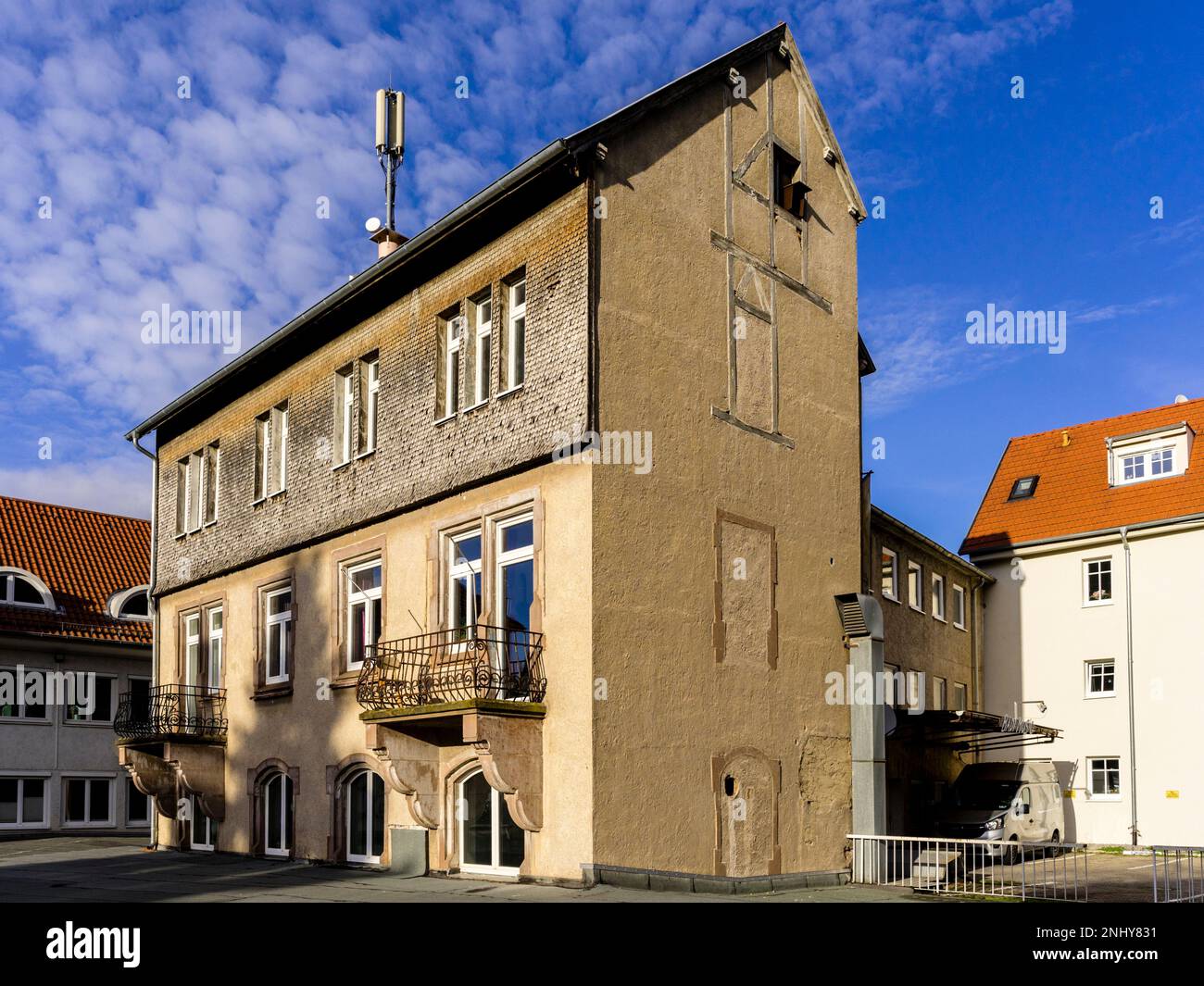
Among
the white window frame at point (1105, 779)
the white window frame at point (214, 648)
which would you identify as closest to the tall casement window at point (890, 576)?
the white window frame at point (1105, 779)

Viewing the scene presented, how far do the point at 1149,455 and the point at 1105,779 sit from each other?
28.8 ft

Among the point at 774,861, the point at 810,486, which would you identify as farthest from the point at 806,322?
the point at 774,861

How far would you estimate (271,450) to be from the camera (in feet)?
75.2

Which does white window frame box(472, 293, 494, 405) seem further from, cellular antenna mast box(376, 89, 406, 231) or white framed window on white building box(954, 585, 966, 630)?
white framed window on white building box(954, 585, 966, 630)

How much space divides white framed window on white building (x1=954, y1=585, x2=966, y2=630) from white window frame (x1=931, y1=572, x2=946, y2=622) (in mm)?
1095

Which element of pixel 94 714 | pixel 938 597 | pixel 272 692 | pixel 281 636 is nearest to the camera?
pixel 272 692

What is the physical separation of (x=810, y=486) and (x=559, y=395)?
5.84 metres

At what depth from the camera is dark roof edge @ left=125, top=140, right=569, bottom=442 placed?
16.1m

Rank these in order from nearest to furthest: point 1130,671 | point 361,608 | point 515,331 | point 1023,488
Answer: point 515,331
point 361,608
point 1130,671
point 1023,488

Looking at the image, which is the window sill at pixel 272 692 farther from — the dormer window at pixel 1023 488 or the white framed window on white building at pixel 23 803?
the dormer window at pixel 1023 488

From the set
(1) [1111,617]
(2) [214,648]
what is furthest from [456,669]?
(1) [1111,617]

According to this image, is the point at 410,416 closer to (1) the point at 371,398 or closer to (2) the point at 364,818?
(1) the point at 371,398

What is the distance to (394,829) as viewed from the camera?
17.7 m

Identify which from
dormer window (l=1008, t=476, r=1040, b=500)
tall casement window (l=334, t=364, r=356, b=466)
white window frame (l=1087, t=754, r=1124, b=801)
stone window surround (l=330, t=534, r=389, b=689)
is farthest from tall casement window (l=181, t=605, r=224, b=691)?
dormer window (l=1008, t=476, r=1040, b=500)
